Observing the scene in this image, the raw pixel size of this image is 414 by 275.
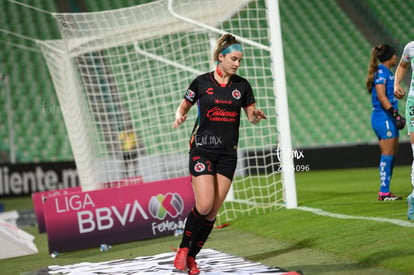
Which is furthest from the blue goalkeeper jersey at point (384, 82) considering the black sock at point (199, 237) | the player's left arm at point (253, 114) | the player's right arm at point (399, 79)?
the black sock at point (199, 237)

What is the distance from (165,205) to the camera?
7.38m

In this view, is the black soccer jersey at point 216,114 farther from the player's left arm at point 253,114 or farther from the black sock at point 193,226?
the black sock at point 193,226

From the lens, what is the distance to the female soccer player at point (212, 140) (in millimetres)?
4496

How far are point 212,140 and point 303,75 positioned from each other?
609 inches

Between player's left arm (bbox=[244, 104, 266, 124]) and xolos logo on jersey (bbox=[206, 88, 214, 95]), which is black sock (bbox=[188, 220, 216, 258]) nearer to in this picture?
player's left arm (bbox=[244, 104, 266, 124])

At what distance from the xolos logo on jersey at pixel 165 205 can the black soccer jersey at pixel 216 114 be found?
2.85m

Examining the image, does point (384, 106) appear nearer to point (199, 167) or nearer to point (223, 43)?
point (223, 43)

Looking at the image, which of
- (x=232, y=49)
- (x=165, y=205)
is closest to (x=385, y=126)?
(x=165, y=205)

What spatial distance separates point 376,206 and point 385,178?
16.5 inches

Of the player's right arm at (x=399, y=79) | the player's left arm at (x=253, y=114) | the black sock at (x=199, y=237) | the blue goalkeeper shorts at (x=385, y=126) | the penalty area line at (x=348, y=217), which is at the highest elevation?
the player's right arm at (x=399, y=79)

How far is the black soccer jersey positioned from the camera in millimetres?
4547

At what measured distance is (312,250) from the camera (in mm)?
5137

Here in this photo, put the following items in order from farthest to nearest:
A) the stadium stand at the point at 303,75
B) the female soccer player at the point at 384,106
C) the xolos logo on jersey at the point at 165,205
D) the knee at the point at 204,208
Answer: the stadium stand at the point at 303,75 < the xolos logo on jersey at the point at 165,205 < the female soccer player at the point at 384,106 < the knee at the point at 204,208

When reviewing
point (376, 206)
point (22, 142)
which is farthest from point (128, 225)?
point (22, 142)
